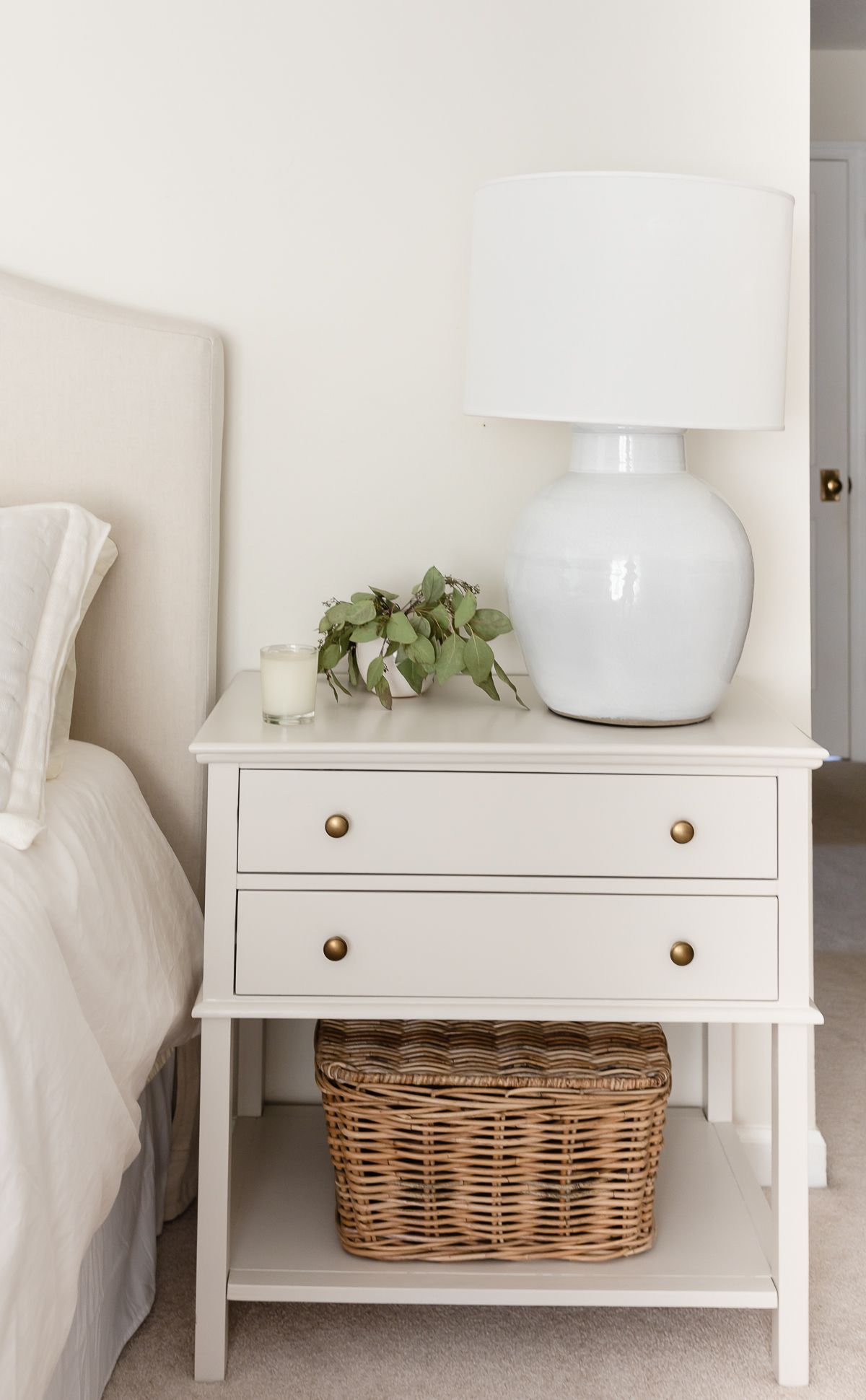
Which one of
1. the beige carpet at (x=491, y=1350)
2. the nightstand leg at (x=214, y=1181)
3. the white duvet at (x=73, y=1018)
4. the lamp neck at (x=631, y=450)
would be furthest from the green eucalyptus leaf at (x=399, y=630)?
the beige carpet at (x=491, y=1350)

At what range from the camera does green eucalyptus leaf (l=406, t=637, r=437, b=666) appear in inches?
59.9

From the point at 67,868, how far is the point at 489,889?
1.48ft

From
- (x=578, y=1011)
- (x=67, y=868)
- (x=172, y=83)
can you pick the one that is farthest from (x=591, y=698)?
(x=172, y=83)

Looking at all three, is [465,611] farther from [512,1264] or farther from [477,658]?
[512,1264]

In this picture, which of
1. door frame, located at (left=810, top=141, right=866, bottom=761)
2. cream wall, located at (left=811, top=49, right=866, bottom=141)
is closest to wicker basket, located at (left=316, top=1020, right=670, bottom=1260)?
door frame, located at (left=810, top=141, right=866, bottom=761)

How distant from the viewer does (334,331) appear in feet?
5.87

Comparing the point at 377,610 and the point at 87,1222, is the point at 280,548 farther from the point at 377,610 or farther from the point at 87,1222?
the point at 87,1222

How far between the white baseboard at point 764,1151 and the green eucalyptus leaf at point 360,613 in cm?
97

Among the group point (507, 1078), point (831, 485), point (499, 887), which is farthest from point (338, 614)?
point (831, 485)

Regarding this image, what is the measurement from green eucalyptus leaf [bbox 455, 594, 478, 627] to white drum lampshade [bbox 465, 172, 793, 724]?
48mm

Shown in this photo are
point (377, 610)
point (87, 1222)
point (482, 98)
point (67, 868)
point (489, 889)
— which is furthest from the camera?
point (482, 98)

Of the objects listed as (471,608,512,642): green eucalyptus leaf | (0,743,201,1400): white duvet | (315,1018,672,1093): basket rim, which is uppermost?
(471,608,512,642): green eucalyptus leaf

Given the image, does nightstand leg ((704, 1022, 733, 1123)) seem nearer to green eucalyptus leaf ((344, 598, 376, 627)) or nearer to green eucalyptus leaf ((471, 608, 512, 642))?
green eucalyptus leaf ((471, 608, 512, 642))

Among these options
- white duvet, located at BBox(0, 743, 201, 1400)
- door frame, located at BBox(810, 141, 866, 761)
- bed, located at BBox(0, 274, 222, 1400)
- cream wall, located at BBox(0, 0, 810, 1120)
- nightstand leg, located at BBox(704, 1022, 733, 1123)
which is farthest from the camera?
door frame, located at BBox(810, 141, 866, 761)
